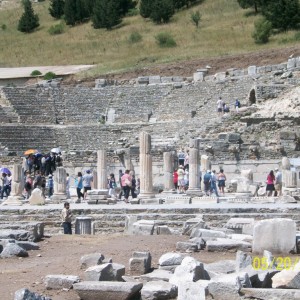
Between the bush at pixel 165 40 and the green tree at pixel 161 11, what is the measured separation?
6706 millimetres

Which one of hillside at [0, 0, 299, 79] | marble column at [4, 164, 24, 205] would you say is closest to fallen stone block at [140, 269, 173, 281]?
marble column at [4, 164, 24, 205]

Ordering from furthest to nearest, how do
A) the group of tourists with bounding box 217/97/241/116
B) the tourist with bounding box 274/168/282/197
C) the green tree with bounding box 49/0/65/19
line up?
the green tree with bounding box 49/0/65/19
the group of tourists with bounding box 217/97/241/116
the tourist with bounding box 274/168/282/197

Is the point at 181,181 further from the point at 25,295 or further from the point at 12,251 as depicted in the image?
the point at 25,295

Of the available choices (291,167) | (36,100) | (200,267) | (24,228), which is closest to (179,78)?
(36,100)

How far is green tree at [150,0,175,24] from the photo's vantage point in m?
70.4

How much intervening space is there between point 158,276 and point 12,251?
4202 millimetres

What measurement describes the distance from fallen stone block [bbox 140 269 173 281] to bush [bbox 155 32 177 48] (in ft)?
164

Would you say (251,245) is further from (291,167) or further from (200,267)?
(291,167)

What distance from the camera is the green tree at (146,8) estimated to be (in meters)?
72.5

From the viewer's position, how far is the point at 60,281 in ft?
41.1

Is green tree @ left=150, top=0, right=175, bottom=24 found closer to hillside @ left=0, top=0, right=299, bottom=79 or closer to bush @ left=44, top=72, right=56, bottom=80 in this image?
hillside @ left=0, top=0, right=299, bottom=79

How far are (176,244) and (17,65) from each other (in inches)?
1943

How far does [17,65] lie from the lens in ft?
211

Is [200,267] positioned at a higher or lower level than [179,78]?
lower
